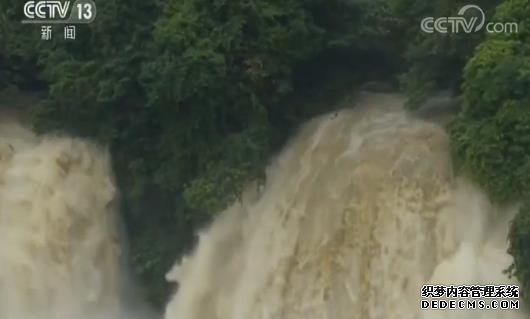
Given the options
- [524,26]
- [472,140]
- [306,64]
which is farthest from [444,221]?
[306,64]

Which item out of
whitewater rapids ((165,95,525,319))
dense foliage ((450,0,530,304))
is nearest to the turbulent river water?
whitewater rapids ((165,95,525,319))

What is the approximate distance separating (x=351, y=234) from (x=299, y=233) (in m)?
0.41

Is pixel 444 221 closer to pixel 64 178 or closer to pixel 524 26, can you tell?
pixel 524 26

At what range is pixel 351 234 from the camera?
7.75 meters

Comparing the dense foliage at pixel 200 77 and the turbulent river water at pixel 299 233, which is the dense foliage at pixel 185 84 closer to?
the dense foliage at pixel 200 77

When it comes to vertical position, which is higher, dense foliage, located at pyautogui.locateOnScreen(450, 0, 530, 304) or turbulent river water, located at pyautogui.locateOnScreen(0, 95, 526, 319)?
dense foliage, located at pyautogui.locateOnScreen(450, 0, 530, 304)

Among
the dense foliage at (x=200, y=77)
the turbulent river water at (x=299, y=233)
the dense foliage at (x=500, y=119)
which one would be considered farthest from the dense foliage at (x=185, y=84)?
the dense foliage at (x=500, y=119)

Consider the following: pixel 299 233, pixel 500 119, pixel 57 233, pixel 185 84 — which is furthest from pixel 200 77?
pixel 500 119

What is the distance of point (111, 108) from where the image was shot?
913 cm

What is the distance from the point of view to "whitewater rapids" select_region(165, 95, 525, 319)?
24.2ft

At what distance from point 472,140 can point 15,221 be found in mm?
3405

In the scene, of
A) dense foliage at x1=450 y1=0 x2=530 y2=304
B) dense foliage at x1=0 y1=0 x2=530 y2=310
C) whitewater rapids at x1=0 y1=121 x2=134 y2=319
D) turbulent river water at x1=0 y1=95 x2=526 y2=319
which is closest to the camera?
dense foliage at x1=450 y1=0 x2=530 y2=304

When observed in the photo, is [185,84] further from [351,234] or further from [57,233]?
[351,234]

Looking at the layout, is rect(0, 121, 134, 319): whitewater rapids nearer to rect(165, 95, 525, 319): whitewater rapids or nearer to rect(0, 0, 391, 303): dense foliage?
rect(0, 0, 391, 303): dense foliage
